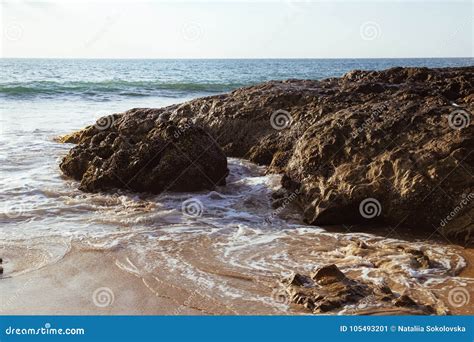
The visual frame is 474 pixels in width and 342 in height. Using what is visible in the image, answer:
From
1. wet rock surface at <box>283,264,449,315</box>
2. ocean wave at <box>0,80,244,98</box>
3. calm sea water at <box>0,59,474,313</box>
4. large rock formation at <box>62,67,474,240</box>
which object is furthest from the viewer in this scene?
ocean wave at <box>0,80,244,98</box>

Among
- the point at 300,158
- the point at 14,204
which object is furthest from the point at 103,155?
the point at 300,158

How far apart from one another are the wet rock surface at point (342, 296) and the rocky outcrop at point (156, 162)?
320 cm

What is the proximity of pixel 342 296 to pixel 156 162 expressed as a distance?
400 centimetres

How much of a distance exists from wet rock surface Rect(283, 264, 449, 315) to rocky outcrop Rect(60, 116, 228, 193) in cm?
320

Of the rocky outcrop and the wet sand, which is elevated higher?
the rocky outcrop

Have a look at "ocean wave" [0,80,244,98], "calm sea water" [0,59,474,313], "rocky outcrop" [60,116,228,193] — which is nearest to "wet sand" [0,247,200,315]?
"calm sea water" [0,59,474,313]

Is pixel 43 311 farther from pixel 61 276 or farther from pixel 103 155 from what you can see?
pixel 103 155

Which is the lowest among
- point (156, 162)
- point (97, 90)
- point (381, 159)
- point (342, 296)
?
point (97, 90)

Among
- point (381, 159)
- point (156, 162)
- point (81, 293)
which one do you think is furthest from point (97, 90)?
point (81, 293)

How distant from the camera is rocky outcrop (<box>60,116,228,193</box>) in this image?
727cm

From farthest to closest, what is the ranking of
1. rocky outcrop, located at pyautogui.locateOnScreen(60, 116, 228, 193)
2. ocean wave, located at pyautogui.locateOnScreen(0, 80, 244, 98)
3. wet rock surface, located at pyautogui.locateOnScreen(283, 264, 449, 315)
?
ocean wave, located at pyautogui.locateOnScreen(0, 80, 244, 98) < rocky outcrop, located at pyautogui.locateOnScreen(60, 116, 228, 193) < wet rock surface, located at pyautogui.locateOnScreen(283, 264, 449, 315)

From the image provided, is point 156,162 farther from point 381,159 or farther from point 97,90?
point 97,90

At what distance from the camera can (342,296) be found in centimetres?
410

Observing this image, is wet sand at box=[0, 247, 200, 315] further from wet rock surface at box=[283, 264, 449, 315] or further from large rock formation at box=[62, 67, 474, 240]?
large rock formation at box=[62, 67, 474, 240]
